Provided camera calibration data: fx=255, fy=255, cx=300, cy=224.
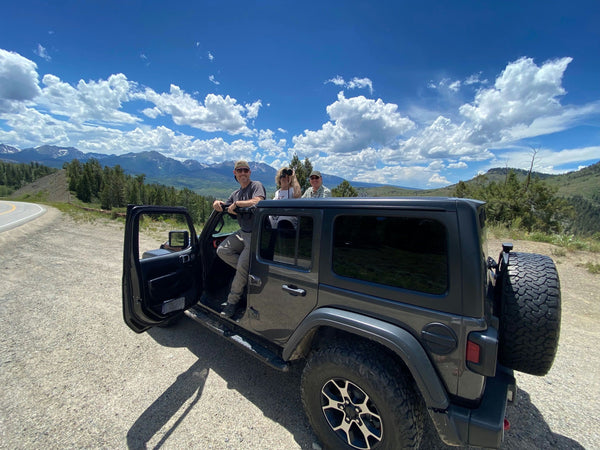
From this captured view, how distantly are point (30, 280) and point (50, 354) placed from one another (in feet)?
11.3

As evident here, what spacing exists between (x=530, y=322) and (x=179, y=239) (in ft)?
13.0

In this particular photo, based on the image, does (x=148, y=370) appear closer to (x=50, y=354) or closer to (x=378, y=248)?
(x=50, y=354)

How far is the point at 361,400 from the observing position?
1880mm

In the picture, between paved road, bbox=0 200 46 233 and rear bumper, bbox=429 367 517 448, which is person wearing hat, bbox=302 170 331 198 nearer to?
rear bumper, bbox=429 367 517 448

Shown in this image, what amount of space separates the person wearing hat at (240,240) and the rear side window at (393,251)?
1280mm

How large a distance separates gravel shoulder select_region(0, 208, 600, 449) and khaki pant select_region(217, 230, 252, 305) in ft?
3.02

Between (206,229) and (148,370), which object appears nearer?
(148,370)

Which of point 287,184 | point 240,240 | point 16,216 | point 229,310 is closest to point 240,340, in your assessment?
point 229,310

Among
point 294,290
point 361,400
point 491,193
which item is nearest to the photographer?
point 361,400

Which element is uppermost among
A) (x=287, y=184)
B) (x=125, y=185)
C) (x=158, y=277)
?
(x=287, y=184)

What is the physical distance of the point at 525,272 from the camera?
75.4 inches

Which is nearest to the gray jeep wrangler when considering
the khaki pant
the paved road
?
the khaki pant

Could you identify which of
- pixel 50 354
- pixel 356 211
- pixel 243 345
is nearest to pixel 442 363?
pixel 356 211

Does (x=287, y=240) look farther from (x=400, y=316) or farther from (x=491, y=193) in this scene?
(x=491, y=193)
